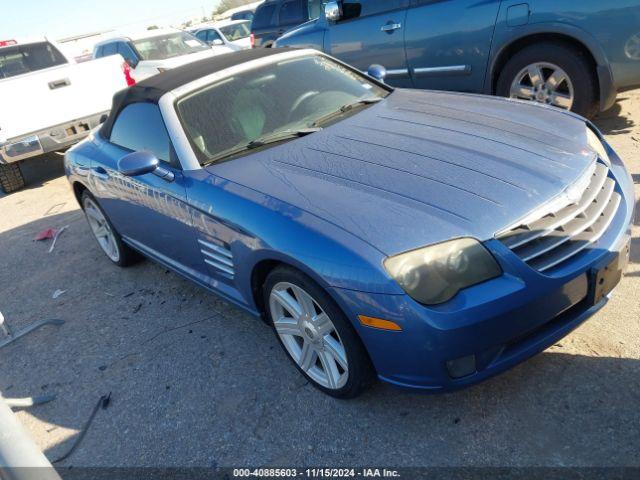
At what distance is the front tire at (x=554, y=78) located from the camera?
4.69 m

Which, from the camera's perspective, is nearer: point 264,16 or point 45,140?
point 45,140

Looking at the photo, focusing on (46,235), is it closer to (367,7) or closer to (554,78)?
(367,7)

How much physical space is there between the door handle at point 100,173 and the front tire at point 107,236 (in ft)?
1.31

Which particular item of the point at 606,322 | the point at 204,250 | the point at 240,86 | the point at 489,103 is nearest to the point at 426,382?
the point at 606,322

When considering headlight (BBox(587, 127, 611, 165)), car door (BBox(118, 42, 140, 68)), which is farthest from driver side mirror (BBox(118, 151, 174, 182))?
car door (BBox(118, 42, 140, 68))

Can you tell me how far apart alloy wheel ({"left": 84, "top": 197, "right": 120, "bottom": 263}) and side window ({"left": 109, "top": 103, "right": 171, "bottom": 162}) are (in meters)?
0.76

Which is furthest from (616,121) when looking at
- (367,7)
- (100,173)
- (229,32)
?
(229,32)

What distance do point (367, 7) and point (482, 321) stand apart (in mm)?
5089

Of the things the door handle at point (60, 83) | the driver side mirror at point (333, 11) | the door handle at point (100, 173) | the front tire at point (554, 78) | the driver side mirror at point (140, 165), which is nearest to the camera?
the driver side mirror at point (140, 165)

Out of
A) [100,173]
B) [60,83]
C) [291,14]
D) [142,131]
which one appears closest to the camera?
[142,131]

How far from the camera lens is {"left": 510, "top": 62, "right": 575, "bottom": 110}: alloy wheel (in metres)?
4.80

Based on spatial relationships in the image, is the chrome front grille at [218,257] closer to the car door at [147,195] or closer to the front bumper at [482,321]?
the car door at [147,195]

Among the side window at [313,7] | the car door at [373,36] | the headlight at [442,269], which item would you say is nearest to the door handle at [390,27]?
the car door at [373,36]

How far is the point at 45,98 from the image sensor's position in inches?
274
